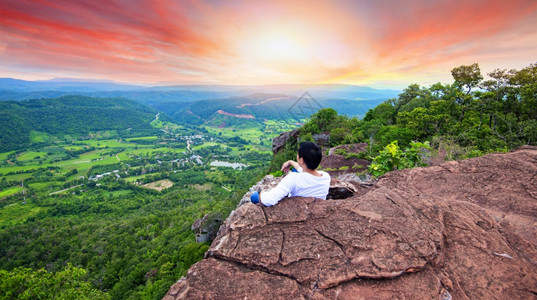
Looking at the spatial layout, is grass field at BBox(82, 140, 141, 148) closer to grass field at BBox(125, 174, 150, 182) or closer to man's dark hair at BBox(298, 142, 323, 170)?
grass field at BBox(125, 174, 150, 182)

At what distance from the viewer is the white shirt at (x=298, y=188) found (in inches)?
172

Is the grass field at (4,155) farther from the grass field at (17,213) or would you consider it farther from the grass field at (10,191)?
the grass field at (17,213)

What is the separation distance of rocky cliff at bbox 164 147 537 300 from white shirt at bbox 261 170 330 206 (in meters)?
0.17

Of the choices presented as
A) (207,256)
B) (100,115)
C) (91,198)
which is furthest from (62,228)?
(100,115)

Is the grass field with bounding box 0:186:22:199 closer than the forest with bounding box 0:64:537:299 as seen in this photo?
No

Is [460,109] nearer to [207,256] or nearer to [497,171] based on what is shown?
[497,171]

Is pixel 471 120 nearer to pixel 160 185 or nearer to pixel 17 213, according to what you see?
pixel 160 185

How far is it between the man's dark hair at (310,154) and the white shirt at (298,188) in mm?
276

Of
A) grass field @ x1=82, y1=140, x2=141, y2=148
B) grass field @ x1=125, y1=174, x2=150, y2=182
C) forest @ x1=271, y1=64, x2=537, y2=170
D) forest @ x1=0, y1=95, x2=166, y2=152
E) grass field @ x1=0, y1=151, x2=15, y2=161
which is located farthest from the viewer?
grass field @ x1=82, y1=140, x2=141, y2=148

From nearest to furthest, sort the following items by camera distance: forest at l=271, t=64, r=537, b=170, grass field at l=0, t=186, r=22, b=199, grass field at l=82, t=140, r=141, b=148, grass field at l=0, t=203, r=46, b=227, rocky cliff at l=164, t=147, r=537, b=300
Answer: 1. rocky cliff at l=164, t=147, r=537, b=300
2. forest at l=271, t=64, r=537, b=170
3. grass field at l=0, t=203, r=46, b=227
4. grass field at l=0, t=186, r=22, b=199
5. grass field at l=82, t=140, r=141, b=148

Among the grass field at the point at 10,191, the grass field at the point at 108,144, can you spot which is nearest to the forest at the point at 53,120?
the grass field at the point at 108,144

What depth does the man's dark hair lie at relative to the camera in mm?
4277

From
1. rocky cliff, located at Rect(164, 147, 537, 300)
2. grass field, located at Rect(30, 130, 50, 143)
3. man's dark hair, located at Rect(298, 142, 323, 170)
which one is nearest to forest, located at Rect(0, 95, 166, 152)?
grass field, located at Rect(30, 130, 50, 143)

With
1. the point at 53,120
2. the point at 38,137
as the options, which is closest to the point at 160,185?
the point at 38,137
